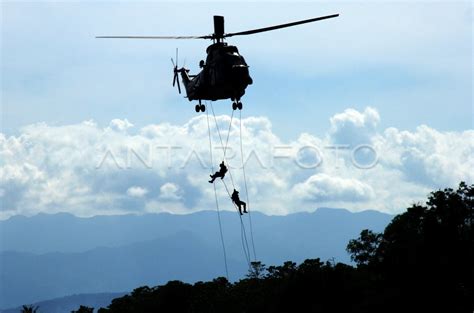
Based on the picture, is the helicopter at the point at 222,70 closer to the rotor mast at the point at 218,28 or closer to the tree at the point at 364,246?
the rotor mast at the point at 218,28

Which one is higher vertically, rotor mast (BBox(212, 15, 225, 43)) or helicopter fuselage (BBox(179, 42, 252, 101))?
rotor mast (BBox(212, 15, 225, 43))

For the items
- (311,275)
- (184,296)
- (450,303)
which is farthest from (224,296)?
(450,303)

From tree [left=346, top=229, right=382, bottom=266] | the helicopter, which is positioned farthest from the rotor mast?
tree [left=346, top=229, right=382, bottom=266]

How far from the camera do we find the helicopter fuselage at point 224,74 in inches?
1617

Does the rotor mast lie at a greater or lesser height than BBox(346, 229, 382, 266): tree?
greater

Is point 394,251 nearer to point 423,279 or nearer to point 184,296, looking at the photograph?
point 423,279

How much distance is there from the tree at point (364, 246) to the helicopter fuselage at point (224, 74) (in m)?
61.0

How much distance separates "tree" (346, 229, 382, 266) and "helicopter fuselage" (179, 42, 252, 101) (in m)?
61.0

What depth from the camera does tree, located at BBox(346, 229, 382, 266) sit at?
10244 cm

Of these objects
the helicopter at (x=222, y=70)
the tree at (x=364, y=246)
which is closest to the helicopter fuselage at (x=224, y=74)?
the helicopter at (x=222, y=70)

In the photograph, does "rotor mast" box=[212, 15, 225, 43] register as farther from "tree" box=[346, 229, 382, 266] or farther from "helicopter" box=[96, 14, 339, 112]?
"tree" box=[346, 229, 382, 266]

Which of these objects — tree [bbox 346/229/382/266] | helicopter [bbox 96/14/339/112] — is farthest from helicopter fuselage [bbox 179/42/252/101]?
tree [bbox 346/229/382/266]

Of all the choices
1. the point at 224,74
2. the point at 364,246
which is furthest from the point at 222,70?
the point at 364,246

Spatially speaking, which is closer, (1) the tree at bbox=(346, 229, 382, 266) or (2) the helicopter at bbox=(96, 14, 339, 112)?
(2) the helicopter at bbox=(96, 14, 339, 112)
